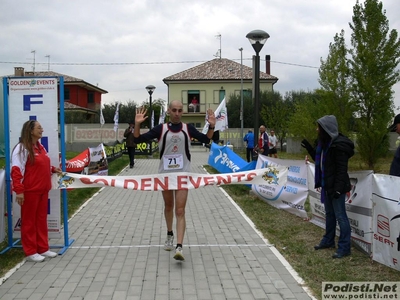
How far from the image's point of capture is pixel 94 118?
6681 cm

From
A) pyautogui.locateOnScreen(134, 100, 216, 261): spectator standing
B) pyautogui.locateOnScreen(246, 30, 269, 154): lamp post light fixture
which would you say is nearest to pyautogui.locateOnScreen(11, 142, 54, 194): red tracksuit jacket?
pyautogui.locateOnScreen(134, 100, 216, 261): spectator standing

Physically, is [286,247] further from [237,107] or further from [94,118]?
[94,118]

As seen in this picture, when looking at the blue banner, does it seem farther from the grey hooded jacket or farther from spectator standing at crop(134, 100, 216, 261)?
spectator standing at crop(134, 100, 216, 261)

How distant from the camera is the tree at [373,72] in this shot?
20.7 metres

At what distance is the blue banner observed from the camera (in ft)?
42.0

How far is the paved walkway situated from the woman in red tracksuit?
276mm

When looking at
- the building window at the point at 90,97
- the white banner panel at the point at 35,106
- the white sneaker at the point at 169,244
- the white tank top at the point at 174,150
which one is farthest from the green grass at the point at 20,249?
the building window at the point at 90,97

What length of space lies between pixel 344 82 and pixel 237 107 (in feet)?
106

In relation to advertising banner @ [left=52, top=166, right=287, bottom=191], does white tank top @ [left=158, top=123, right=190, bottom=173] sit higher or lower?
higher

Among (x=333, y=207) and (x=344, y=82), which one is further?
(x=344, y=82)

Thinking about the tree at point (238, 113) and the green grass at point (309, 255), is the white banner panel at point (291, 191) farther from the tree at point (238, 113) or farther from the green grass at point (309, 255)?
the tree at point (238, 113)

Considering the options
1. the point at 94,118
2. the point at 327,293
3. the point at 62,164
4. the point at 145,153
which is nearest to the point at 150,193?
the point at 62,164

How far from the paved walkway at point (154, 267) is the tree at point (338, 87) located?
15.2m

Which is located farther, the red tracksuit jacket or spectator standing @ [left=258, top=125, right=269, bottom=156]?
spectator standing @ [left=258, top=125, right=269, bottom=156]
